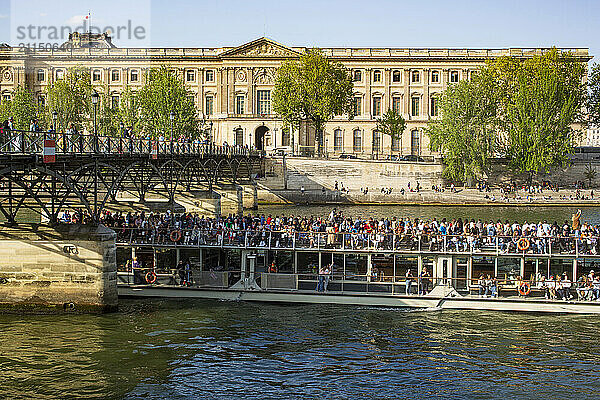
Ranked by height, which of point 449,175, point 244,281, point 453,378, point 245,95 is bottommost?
point 453,378

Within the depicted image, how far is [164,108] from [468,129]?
3578 cm

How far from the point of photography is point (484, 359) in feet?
87.5

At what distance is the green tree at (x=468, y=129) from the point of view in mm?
88375

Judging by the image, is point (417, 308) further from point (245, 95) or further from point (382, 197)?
point (245, 95)

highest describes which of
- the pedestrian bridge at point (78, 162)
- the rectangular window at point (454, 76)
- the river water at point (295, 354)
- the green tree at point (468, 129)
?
the rectangular window at point (454, 76)

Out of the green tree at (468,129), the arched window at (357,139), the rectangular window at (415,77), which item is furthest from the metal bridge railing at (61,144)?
the rectangular window at (415,77)

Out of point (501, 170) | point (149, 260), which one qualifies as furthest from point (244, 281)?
point (501, 170)

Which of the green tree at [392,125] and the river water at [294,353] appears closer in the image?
the river water at [294,353]

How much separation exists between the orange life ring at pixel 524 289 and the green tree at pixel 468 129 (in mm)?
57559

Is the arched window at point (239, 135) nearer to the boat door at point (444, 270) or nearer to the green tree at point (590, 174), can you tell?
the green tree at point (590, 174)

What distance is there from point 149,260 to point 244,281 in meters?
4.98

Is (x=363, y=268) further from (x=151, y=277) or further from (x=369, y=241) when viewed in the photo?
(x=151, y=277)

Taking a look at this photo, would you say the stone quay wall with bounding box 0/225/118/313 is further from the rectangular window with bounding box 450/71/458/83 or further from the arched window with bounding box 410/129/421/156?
the rectangular window with bounding box 450/71/458/83

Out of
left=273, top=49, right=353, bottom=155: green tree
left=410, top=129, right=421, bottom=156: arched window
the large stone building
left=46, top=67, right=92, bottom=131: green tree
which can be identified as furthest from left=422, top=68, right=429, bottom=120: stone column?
left=46, top=67, right=92, bottom=131: green tree
